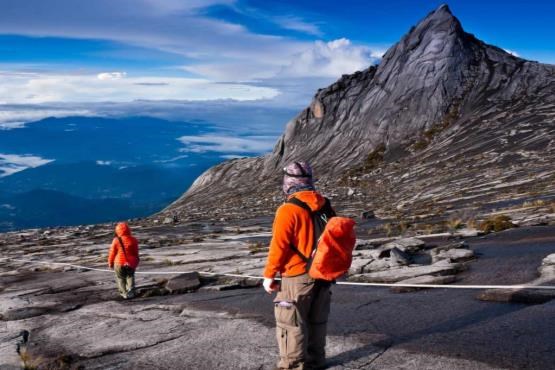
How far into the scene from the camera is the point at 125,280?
58.5ft

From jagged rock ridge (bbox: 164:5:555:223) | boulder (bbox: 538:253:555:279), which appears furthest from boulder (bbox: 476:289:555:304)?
jagged rock ridge (bbox: 164:5:555:223)

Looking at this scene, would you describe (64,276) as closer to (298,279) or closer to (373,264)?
(373,264)

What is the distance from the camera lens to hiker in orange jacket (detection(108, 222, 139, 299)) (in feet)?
58.0

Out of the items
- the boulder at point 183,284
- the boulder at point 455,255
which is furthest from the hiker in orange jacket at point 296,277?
the boulder at point 183,284

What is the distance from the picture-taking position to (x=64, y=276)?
24.1m

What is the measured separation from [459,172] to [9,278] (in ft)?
142

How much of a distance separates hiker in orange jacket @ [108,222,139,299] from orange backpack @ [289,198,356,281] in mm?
10703

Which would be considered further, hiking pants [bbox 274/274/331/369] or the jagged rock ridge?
the jagged rock ridge

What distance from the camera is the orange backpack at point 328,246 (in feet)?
26.9

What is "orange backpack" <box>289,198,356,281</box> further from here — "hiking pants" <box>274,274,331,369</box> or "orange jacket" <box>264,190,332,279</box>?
"hiking pants" <box>274,274,331,369</box>

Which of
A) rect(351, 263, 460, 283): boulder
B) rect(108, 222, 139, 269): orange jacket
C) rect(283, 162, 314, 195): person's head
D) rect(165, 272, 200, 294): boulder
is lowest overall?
rect(165, 272, 200, 294): boulder

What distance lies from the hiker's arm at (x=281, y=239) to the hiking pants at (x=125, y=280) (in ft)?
34.5

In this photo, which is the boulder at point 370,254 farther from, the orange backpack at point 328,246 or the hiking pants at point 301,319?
the orange backpack at point 328,246

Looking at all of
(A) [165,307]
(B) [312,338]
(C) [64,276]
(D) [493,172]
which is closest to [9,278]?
(C) [64,276]
